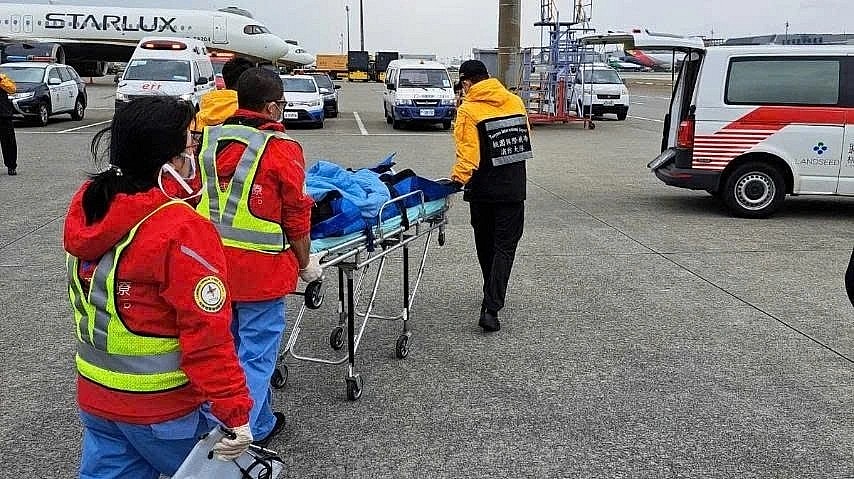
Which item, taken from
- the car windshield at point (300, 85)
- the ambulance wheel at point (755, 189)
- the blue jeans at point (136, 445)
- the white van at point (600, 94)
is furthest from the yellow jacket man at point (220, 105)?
the white van at point (600, 94)

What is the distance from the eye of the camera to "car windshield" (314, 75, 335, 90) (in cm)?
2873

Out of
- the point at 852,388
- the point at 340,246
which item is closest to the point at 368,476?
the point at 340,246

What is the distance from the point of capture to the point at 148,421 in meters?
2.30

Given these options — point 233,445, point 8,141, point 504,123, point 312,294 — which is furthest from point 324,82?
point 233,445

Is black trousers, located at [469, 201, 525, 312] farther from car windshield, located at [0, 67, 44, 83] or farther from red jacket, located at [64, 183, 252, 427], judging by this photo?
car windshield, located at [0, 67, 44, 83]

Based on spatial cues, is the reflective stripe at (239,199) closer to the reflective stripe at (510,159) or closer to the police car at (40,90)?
the reflective stripe at (510,159)

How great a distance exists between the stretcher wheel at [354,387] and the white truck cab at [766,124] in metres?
7.02

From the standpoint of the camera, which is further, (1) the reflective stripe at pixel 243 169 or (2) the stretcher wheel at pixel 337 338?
(2) the stretcher wheel at pixel 337 338

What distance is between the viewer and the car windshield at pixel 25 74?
22.3 metres

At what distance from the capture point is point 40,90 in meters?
22.1

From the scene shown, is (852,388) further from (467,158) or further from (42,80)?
(42,80)

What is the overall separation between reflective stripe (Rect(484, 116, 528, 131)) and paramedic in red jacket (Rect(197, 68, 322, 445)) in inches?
89.5

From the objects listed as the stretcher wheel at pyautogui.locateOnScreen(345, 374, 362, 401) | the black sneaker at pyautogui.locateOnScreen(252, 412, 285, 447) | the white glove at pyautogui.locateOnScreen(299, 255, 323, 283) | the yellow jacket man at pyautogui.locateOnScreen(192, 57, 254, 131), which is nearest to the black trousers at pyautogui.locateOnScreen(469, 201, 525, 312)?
the stretcher wheel at pyautogui.locateOnScreen(345, 374, 362, 401)

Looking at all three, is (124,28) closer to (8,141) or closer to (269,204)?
(8,141)
